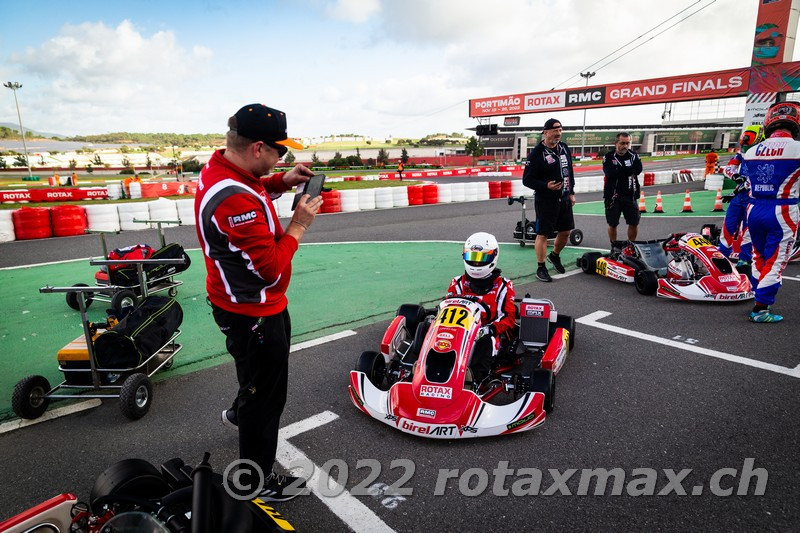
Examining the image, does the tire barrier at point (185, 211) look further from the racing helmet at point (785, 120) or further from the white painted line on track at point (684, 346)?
the racing helmet at point (785, 120)

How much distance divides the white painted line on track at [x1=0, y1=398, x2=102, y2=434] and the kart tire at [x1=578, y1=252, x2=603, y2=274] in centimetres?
627

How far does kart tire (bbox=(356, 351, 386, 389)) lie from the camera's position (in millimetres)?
3586

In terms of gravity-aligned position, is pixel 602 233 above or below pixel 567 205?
below

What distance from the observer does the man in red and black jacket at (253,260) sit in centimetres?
203

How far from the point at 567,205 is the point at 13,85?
53914 mm

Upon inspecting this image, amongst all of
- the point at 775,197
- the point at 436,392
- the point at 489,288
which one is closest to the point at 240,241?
the point at 436,392

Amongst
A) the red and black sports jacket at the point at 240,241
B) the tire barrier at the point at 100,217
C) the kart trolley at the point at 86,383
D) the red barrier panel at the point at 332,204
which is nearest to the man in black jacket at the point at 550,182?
the kart trolley at the point at 86,383

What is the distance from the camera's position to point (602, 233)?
10.4 metres

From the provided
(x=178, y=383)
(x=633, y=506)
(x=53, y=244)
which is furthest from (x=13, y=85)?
(x=633, y=506)

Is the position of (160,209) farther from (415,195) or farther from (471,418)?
(471,418)

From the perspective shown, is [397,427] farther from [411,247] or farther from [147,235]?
[147,235]

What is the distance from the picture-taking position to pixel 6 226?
10625 mm

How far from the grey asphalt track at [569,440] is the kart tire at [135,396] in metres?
0.08

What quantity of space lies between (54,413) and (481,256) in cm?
349
